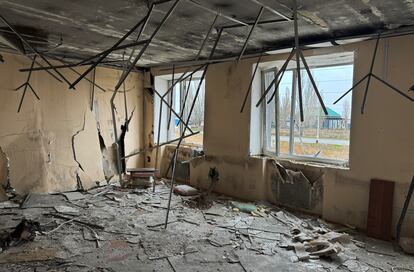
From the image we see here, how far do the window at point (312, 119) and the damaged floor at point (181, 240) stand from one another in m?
1.06

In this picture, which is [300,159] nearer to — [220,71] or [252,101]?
[252,101]

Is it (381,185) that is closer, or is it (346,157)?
(381,185)

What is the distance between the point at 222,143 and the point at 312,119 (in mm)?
1758

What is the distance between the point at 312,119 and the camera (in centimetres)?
491

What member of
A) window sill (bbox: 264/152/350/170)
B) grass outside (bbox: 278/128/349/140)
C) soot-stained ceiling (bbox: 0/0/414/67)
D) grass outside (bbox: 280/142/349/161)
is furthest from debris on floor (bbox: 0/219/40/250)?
grass outside (bbox: 278/128/349/140)

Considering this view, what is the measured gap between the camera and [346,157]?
4.59m

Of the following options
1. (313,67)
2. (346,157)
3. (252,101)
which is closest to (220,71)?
(252,101)

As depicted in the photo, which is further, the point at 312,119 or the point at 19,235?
the point at 312,119

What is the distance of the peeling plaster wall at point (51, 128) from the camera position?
5281mm

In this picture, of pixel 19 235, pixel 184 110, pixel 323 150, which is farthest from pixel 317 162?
pixel 19 235

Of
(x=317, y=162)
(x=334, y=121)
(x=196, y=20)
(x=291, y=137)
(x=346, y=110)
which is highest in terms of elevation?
(x=196, y=20)

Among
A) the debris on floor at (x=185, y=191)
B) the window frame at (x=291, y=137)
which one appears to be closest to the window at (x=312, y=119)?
the window frame at (x=291, y=137)

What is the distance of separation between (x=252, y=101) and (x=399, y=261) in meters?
3.14

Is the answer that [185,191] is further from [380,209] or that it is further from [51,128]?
[380,209]
